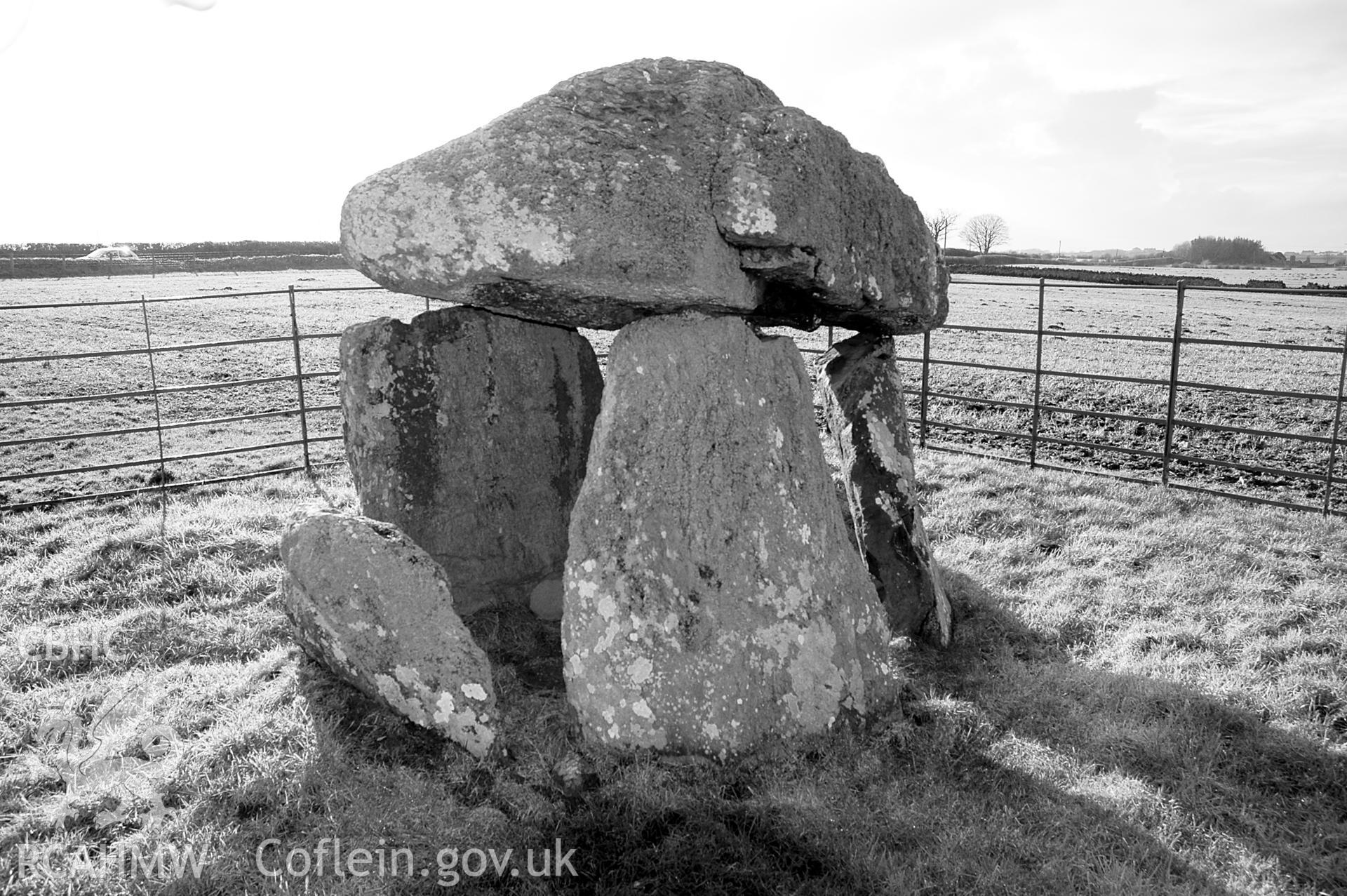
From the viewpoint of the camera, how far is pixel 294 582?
176 inches

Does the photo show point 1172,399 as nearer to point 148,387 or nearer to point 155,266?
point 148,387

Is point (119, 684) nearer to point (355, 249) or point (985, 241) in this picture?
point (355, 249)

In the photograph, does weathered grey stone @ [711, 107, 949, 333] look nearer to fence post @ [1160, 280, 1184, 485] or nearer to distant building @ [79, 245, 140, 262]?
fence post @ [1160, 280, 1184, 485]

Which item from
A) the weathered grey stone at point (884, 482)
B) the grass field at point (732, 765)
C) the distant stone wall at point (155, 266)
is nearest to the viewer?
the grass field at point (732, 765)

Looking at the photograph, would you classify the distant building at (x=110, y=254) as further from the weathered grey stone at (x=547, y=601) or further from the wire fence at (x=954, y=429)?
the weathered grey stone at (x=547, y=601)

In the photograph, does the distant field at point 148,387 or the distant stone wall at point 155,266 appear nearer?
the distant field at point 148,387

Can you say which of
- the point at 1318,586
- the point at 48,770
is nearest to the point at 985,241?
the point at 1318,586

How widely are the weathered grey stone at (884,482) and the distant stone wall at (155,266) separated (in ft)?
109

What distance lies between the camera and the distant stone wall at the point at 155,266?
3709 cm

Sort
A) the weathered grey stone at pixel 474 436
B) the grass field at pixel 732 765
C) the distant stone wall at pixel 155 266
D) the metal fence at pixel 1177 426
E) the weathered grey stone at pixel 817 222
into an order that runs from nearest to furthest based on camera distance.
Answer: the grass field at pixel 732 765 → the weathered grey stone at pixel 817 222 → the weathered grey stone at pixel 474 436 → the metal fence at pixel 1177 426 → the distant stone wall at pixel 155 266

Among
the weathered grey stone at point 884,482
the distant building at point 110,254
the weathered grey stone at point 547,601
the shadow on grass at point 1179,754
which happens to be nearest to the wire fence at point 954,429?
the weathered grey stone at point 884,482

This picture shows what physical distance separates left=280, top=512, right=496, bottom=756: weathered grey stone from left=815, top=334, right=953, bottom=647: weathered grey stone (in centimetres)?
261

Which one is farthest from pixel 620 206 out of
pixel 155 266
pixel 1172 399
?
pixel 155 266

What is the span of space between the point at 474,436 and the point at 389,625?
1.70 metres
